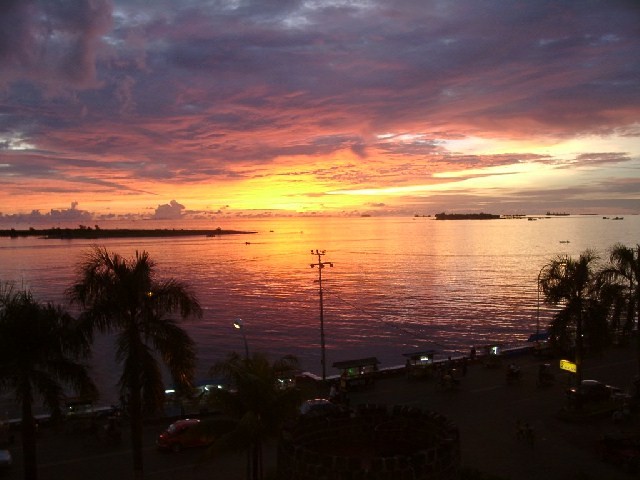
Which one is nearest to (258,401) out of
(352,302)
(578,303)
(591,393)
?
(578,303)

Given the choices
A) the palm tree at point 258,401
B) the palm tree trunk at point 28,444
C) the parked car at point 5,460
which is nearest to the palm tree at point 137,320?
the palm tree at point 258,401

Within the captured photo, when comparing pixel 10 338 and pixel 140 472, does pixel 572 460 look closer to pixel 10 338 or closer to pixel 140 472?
pixel 140 472

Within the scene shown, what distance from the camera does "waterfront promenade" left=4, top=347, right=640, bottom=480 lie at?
62.0 feet

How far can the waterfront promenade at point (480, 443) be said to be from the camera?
744 inches

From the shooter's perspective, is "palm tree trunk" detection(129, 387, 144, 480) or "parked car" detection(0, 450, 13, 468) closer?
"palm tree trunk" detection(129, 387, 144, 480)

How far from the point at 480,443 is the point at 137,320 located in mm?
13948

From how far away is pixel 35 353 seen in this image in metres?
14.8

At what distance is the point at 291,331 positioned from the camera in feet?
206

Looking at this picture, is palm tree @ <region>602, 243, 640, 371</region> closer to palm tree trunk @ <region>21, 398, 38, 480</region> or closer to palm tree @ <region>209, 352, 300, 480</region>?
palm tree @ <region>209, 352, 300, 480</region>

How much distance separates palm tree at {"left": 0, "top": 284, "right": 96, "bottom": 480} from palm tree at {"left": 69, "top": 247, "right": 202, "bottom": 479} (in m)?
0.78

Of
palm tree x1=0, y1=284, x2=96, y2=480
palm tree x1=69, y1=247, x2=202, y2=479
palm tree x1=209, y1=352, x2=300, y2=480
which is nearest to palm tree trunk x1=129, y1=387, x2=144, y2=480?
palm tree x1=69, y1=247, x2=202, y2=479

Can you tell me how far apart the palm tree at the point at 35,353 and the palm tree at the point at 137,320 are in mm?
784

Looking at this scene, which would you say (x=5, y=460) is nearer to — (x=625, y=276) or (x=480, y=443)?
(x=480, y=443)

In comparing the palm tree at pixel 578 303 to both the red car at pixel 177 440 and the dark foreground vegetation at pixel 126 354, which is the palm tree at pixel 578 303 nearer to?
the dark foreground vegetation at pixel 126 354
